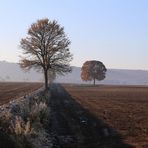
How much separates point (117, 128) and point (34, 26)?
40839 millimetres

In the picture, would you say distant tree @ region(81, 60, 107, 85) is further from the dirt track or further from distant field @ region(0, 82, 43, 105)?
the dirt track

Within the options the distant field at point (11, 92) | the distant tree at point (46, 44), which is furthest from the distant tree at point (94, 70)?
the distant tree at point (46, 44)

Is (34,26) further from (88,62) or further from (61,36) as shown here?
(88,62)

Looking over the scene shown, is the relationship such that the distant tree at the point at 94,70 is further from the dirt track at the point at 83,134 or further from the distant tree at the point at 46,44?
the dirt track at the point at 83,134

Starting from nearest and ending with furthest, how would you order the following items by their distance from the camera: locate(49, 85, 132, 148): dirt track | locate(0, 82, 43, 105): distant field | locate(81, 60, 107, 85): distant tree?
1. locate(49, 85, 132, 148): dirt track
2. locate(0, 82, 43, 105): distant field
3. locate(81, 60, 107, 85): distant tree

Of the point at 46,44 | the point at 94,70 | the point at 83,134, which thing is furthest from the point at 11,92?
the point at 94,70

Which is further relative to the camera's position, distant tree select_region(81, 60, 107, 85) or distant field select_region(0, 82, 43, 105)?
distant tree select_region(81, 60, 107, 85)

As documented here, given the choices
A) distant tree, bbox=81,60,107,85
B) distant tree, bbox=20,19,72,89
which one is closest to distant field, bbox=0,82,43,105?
distant tree, bbox=20,19,72,89

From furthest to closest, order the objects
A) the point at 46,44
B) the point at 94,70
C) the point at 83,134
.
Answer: the point at 94,70 → the point at 46,44 → the point at 83,134

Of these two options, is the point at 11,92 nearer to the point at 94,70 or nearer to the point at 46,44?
the point at 46,44

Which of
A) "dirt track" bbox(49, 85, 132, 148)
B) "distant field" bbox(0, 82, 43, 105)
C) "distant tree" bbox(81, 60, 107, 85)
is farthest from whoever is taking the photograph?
"distant tree" bbox(81, 60, 107, 85)

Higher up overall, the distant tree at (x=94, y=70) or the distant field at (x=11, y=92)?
the distant tree at (x=94, y=70)

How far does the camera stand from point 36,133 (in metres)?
16.7

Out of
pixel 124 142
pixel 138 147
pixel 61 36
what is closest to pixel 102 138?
pixel 124 142
